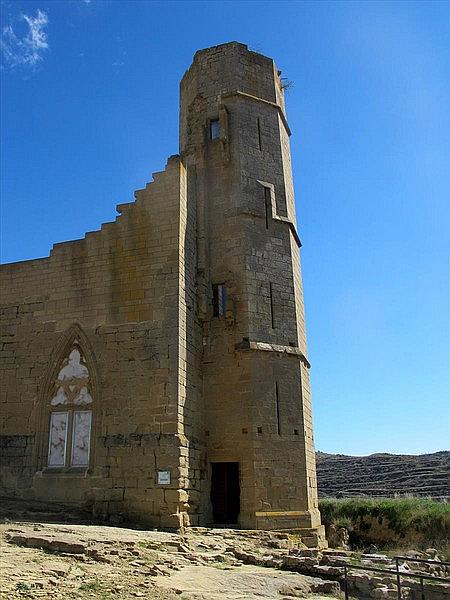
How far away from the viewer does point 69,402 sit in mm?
13445

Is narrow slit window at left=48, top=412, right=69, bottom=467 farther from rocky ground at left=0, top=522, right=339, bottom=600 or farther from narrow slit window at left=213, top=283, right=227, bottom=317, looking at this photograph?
narrow slit window at left=213, top=283, right=227, bottom=317

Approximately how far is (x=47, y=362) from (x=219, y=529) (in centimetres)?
572

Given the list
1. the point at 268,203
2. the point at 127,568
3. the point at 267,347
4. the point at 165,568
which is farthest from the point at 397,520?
the point at 127,568

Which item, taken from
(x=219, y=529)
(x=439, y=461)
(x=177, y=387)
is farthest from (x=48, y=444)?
(x=439, y=461)

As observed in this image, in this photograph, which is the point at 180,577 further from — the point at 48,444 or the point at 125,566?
the point at 48,444

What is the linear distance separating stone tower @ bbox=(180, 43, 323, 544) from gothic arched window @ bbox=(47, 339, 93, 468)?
2.96 meters

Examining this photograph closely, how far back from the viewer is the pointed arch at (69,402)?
1307 centimetres

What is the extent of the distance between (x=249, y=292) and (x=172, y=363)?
3215 millimetres

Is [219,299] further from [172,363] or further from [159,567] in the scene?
[159,567]

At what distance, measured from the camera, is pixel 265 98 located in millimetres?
17281

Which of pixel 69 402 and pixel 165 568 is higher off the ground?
pixel 69 402

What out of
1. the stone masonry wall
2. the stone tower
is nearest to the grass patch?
the stone tower

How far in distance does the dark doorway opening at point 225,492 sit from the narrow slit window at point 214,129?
9.38 meters

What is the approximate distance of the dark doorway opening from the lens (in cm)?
1405
